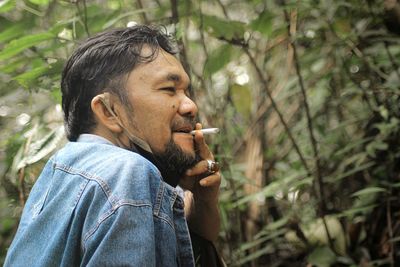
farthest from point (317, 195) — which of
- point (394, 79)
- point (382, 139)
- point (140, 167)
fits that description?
point (140, 167)

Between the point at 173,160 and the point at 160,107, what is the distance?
0.16 meters

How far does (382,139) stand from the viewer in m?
2.87

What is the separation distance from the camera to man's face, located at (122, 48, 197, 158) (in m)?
1.53

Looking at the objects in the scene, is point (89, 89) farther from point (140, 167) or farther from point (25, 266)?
point (25, 266)

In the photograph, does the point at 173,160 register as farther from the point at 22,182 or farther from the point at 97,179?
the point at 22,182

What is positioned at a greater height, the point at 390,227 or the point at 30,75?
the point at 30,75

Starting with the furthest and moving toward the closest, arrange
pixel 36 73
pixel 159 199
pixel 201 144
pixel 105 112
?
pixel 36 73, pixel 201 144, pixel 105 112, pixel 159 199

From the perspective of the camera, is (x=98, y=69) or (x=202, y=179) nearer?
(x=98, y=69)

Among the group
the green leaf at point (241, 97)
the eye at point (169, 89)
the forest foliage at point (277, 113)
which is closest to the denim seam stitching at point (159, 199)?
the eye at point (169, 89)

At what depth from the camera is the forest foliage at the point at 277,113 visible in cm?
231

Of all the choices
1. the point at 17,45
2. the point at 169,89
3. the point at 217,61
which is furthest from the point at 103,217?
the point at 217,61

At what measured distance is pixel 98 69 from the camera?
61.1 inches

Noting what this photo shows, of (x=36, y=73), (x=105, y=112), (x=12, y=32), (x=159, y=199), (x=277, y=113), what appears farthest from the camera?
(x=277, y=113)

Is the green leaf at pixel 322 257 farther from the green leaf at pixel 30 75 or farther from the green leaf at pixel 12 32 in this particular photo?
the green leaf at pixel 12 32
